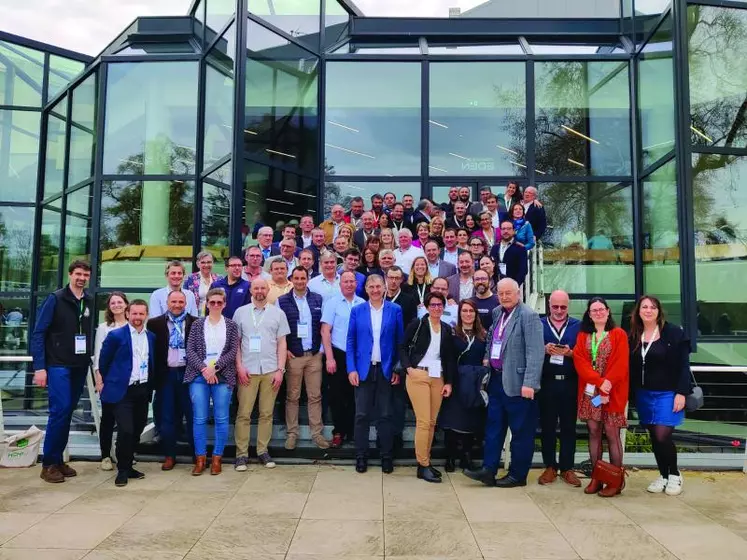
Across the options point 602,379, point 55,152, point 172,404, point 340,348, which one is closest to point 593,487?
point 602,379

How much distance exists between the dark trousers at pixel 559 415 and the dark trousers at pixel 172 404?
3.16 m

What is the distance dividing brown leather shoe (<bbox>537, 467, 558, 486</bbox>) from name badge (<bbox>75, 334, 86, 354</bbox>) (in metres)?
4.09

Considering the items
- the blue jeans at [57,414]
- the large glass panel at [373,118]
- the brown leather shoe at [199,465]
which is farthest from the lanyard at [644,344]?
the large glass panel at [373,118]

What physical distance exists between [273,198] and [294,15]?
3167mm

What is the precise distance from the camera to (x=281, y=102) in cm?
983

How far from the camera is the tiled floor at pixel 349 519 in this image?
361 centimetres

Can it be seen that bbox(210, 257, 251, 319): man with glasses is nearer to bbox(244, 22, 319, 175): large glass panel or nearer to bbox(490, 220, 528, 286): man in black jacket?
bbox(490, 220, 528, 286): man in black jacket

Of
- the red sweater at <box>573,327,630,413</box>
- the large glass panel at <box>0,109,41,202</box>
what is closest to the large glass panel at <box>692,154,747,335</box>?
the red sweater at <box>573,327,630,413</box>

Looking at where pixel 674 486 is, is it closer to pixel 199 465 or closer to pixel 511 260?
Answer: pixel 511 260

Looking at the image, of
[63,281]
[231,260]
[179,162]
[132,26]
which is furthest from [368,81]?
[63,281]

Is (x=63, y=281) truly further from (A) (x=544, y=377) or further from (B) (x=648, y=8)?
(B) (x=648, y=8)

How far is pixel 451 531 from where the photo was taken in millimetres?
3920

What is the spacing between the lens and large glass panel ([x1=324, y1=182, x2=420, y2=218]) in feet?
34.3

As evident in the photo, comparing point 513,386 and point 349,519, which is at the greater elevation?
point 513,386
